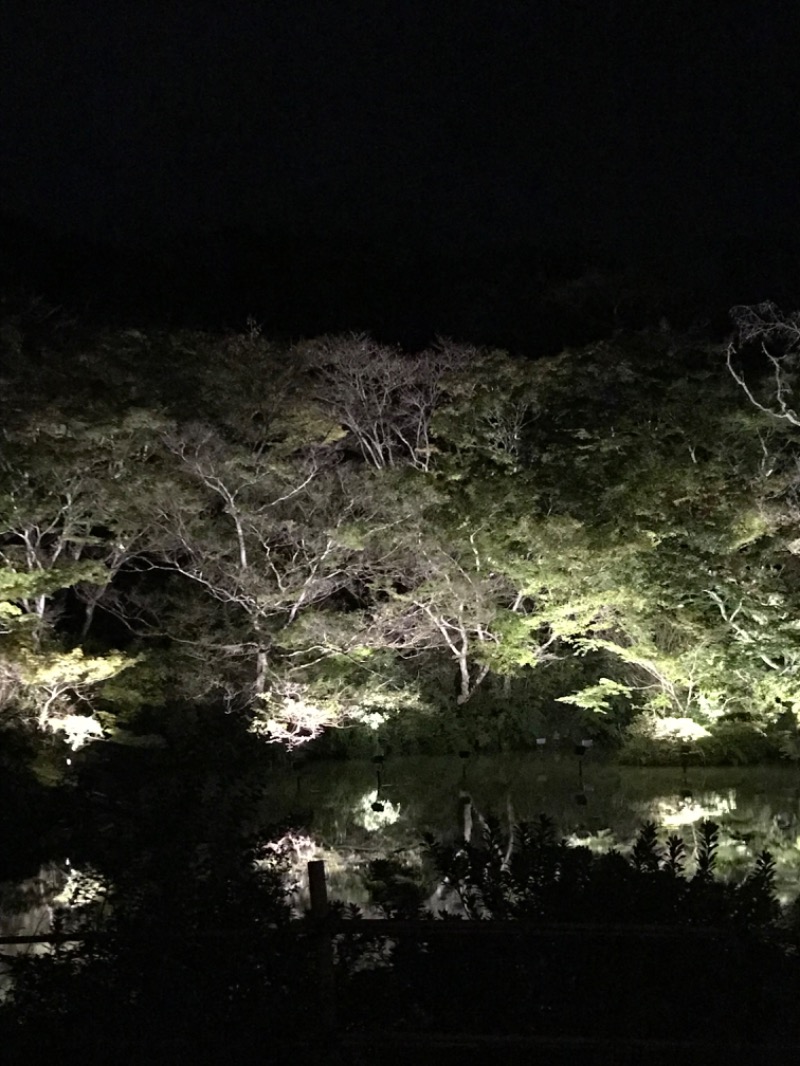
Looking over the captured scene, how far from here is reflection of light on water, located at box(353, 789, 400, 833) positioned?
981 cm

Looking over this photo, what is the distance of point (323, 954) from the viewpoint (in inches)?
128

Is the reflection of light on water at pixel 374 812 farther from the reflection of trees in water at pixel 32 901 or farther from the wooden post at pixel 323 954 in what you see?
the wooden post at pixel 323 954

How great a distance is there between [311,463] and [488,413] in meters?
2.55

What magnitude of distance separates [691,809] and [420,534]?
493cm

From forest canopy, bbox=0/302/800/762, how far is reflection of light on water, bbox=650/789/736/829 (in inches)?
60.0

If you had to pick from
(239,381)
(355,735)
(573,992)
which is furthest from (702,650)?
(573,992)

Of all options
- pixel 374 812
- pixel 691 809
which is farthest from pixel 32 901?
pixel 691 809

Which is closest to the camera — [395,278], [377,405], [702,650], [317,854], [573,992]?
[573,992]

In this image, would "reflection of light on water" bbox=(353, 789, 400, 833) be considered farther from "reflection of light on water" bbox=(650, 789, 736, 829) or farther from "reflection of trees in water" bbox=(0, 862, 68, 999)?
"reflection of trees in water" bbox=(0, 862, 68, 999)

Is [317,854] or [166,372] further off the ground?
[166,372]

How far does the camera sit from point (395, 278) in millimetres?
20188

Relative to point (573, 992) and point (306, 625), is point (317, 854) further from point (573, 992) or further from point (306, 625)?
point (573, 992)

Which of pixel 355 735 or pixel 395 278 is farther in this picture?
pixel 395 278

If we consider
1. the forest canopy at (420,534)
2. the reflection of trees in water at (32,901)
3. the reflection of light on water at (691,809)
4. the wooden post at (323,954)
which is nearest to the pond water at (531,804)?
the reflection of light on water at (691,809)
